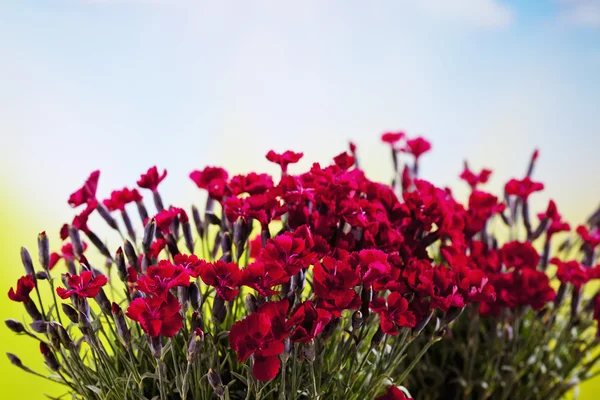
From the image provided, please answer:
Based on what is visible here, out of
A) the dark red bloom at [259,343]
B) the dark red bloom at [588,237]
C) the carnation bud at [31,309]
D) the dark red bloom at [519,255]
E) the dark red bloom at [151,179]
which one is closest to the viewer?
the dark red bloom at [259,343]

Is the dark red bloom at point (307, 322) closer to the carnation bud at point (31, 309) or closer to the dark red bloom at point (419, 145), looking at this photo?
the carnation bud at point (31, 309)

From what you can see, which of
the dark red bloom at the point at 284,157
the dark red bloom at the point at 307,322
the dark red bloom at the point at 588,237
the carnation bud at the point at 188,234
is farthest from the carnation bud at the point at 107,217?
the dark red bloom at the point at 588,237

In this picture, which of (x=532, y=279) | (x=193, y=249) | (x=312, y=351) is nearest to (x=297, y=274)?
(x=312, y=351)

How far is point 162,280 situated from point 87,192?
260 mm

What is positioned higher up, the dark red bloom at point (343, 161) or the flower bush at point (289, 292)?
the dark red bloom at point (343, 161)

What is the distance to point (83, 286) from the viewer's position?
2.11ft

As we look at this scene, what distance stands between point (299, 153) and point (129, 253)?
0.24 meters

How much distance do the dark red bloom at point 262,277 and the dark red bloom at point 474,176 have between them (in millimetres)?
672

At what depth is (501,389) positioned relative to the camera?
1140mm

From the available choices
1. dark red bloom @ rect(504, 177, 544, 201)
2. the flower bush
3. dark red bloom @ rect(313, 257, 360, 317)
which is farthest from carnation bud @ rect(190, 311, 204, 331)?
→ dark red bloom @ rect(504, 177, 544, 201)

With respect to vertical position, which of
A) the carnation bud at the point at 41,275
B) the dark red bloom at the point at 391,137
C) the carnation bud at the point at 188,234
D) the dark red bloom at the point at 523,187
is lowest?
the carnation bud at the point at 41,275

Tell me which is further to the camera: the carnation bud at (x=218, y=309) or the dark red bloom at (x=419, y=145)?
the dark red bloom at (x=419, y=145)

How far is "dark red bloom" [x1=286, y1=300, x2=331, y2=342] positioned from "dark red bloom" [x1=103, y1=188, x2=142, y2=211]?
0.97 ft

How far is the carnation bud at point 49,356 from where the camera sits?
739 millimetres
